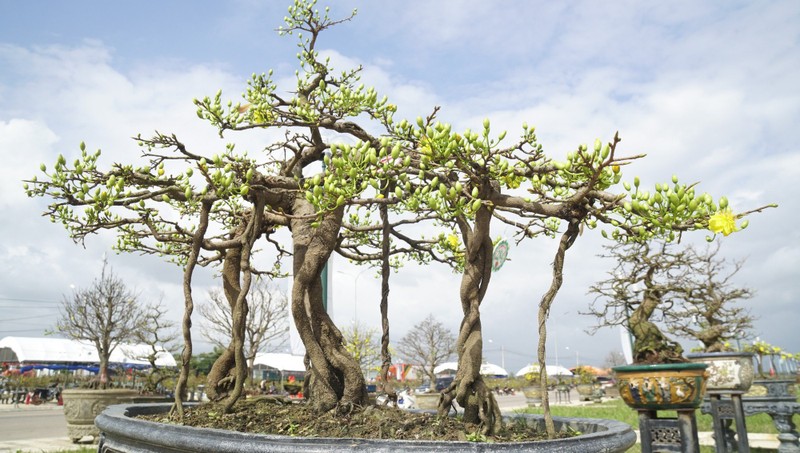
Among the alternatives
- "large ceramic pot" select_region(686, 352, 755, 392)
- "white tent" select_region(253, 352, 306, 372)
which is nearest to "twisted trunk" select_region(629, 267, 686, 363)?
"large ceramic pot" select_region(686, 352, 755, 392)

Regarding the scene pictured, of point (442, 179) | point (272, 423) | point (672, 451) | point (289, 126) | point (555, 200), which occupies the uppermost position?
point (289, 126)

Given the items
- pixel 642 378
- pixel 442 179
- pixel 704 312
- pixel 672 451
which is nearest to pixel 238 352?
pixel 442 179

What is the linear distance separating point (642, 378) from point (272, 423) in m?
2.40

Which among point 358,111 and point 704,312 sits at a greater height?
point 358,111

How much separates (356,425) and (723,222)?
1715 mm

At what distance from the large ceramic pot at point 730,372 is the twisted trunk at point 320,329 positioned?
149 inches

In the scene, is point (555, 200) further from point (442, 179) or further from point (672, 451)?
point (672, 451)

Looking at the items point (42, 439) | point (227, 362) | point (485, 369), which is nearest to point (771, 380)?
point (227, 362)

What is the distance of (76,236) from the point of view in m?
3.73

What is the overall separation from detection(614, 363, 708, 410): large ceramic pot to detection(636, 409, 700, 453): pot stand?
0.11 metres

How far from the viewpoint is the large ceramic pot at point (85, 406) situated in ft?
21.4

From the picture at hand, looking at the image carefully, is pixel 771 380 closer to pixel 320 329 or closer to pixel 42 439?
pixel 320 329

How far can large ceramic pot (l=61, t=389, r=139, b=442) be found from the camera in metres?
6.54

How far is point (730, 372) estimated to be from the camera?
5066 mm
